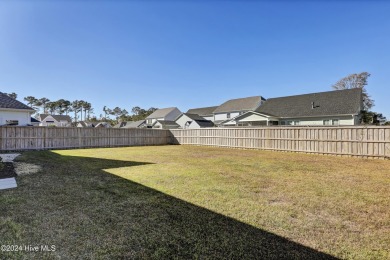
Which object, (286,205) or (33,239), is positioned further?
(286,205)

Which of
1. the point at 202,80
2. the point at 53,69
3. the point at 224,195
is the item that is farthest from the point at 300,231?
the point at 202,80

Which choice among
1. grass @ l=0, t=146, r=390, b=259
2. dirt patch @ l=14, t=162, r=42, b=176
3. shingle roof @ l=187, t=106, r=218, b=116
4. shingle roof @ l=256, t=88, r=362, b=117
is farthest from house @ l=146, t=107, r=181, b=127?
grass @ l=0, t=146, r=390, b=259

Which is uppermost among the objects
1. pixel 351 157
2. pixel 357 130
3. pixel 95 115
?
pixel 95 115

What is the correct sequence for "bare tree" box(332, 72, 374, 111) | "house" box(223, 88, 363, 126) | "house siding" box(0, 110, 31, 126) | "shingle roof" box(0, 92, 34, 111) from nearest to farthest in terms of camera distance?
"shingle roof" box(0, 92, 34, 111)
"house siding" box(0, 110, 31, 126)
"house" box(223, 88, 363, 126)
"bare tree" box(332, 72, 374, 111)

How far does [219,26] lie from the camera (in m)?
14.4

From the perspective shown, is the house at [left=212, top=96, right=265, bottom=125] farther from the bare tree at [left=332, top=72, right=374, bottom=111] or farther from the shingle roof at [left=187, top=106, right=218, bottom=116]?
the bare tree at [left=332, top=72, right=374, bottom=111]

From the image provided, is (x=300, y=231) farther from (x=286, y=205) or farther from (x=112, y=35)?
(x=112, y=35)

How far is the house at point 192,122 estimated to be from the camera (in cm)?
3032

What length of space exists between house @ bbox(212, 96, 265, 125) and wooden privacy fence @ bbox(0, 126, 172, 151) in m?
14.6

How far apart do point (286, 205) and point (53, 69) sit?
2108cm

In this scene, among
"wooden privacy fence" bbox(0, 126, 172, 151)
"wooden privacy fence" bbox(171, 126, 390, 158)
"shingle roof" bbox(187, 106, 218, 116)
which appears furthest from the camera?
"shingle roof" bbox(187, 106, 218, 116)

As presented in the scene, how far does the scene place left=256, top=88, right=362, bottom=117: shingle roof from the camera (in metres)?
19.8

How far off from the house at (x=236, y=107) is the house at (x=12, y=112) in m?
24.6

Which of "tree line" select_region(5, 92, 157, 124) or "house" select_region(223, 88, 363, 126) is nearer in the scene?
"house" select_region(223, 88, 363, 126)
